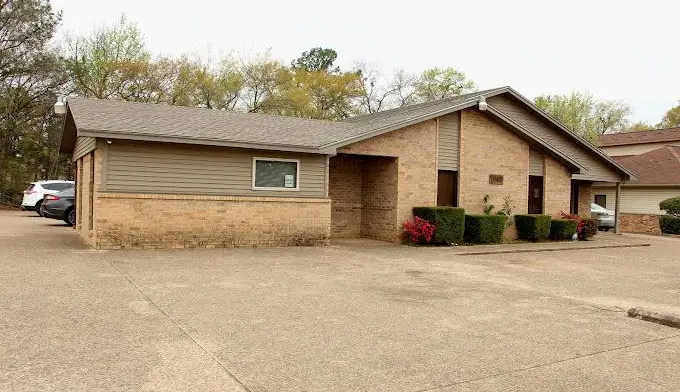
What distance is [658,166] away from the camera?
3036cm

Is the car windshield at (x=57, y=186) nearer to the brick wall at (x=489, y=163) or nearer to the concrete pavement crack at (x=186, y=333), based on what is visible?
the concrete pavement crack at (x=186, y=333)

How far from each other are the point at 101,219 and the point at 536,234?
1346 centimetres

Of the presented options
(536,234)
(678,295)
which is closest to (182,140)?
(678,295)

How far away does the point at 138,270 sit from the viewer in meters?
9.59

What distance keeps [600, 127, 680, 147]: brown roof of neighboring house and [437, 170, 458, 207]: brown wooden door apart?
27.0 m

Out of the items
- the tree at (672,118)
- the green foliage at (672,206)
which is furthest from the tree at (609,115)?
the green foliage at (672,206)

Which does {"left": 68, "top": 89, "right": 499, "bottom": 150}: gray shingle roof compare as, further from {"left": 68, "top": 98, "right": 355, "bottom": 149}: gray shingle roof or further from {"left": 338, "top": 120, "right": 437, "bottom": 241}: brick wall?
{"left": 338, "top": 120, "right": 437, "bottom": 241}: brick wall

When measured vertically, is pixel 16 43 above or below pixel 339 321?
above

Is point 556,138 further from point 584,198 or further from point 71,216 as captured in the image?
point 71,216

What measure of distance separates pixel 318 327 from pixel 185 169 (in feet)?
26.5

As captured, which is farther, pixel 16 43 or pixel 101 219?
pixel 16 43

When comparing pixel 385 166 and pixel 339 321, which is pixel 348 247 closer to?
pixel 385 166

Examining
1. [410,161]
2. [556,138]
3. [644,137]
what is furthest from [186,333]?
[644,137]

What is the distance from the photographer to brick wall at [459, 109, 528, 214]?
17766mm
